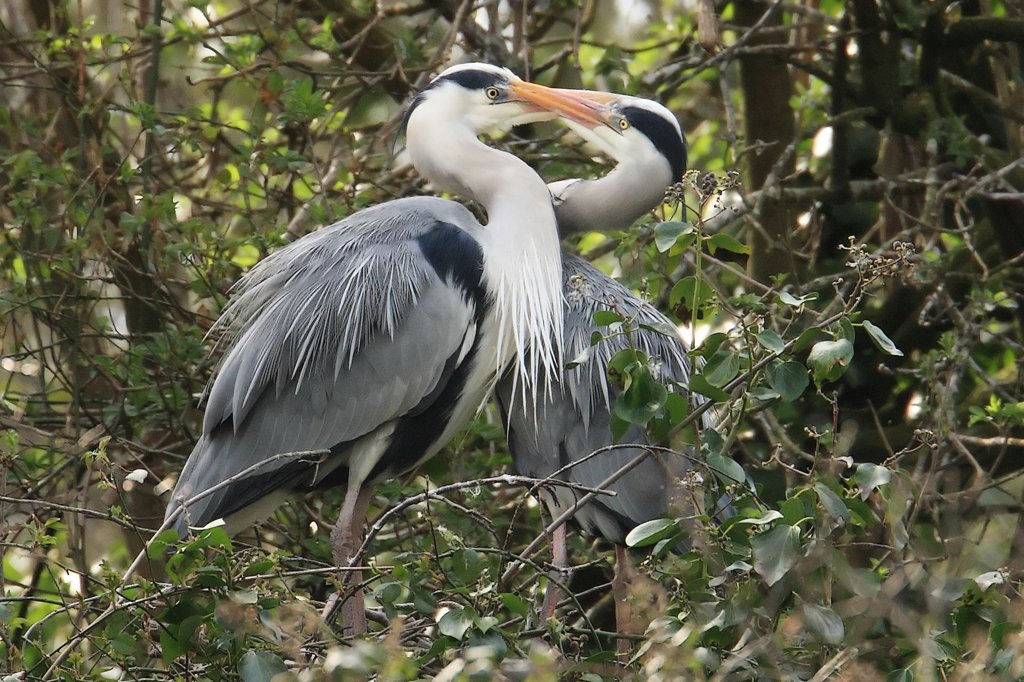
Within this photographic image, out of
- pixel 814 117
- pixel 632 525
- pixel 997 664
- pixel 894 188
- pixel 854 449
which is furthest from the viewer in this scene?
pixel 814 117

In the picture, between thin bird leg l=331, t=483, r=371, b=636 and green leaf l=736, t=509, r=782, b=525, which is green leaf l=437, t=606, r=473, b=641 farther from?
thin bird leg l=331, t=483, r=371, b=636

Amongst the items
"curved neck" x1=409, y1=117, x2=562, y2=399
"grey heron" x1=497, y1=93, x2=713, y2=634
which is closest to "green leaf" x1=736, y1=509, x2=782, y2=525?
"grey heron" x1=497, y1=93, x2=713, y2=634

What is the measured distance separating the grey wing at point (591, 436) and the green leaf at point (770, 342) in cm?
130

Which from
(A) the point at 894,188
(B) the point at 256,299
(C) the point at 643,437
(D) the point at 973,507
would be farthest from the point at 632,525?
(A) the point at 894,188

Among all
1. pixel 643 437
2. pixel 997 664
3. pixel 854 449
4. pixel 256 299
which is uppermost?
pixel 256 299

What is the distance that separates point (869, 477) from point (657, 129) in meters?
1.89

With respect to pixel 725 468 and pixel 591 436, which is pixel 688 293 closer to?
pixel 725 468

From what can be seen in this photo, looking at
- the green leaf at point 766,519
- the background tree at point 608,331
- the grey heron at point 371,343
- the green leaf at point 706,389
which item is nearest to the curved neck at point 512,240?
the grey heron at point 371,343

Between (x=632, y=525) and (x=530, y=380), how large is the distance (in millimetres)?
495

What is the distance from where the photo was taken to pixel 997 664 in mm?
2152

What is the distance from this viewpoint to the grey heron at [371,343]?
3.79 metres

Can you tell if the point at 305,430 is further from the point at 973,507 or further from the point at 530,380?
the point at 973,507

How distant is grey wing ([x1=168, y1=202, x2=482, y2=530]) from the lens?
3.80 meters

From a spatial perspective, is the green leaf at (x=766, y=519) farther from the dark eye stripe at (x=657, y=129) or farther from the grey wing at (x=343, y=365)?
the dark eye stripe at (x=657, y=129)
